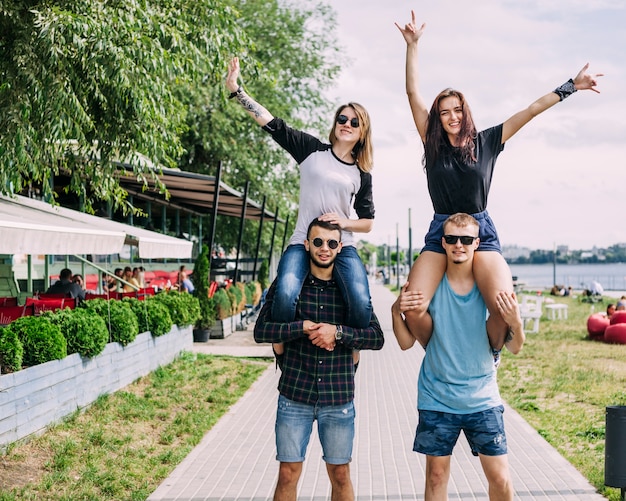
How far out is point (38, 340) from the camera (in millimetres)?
7480

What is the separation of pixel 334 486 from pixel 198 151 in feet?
82.5

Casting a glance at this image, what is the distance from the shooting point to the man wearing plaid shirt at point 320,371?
13.2ft

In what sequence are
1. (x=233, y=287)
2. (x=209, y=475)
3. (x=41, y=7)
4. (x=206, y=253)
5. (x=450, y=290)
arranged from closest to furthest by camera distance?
1. (x=450, y=290)
2. (x=209, y=475)
3. (x=41, y=7)
4. (x=206, y=253)
5. (x=233, y=287)

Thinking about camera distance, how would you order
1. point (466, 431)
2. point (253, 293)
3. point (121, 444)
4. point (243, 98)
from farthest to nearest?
1. point (253, 293)
2. point (121, 444)
3. point (243, 98)
4. point (466, 431)

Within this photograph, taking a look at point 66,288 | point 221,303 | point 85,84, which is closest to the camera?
point 85,84

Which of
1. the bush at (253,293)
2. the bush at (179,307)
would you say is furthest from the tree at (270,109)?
the bush at (179,307)

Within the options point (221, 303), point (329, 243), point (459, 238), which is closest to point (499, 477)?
point (459, 238)

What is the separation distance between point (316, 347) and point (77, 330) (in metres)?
4.98

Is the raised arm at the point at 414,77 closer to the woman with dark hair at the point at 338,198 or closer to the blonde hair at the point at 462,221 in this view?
the woman with dark hair at the point at 338,198

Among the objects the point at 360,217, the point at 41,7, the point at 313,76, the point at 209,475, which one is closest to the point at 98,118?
the point at 41,7

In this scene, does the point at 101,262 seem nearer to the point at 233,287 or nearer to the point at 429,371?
the point at 233,287

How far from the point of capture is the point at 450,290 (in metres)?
3.97

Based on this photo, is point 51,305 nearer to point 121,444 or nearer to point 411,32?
point 121,444

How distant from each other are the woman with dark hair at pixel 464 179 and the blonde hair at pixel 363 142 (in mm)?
302
